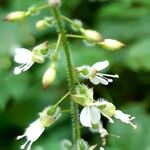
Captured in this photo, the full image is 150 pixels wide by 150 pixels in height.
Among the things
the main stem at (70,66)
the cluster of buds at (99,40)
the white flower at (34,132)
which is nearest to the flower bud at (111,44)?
the cluster of buds at (99,40)

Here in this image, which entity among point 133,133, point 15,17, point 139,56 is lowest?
point 133,133

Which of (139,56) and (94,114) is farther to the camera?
(139,56)

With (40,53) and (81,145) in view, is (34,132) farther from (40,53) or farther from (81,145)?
(40,53)

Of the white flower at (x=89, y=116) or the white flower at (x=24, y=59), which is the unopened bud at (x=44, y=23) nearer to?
the white flower at (x=24, y=59)

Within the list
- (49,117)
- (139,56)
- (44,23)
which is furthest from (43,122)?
(139,56)

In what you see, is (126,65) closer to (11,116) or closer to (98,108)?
(11,116)

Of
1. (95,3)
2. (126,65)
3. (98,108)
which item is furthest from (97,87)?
(98,108)
